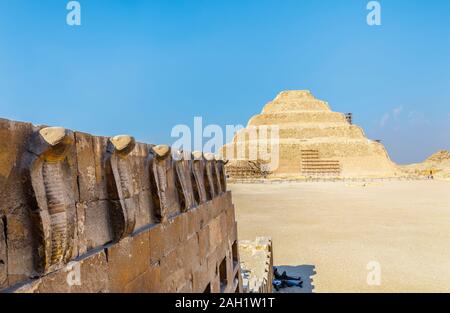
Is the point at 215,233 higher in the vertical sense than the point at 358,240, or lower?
higher

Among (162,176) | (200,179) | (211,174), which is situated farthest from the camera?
(211,174)

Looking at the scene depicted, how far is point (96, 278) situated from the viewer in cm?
247

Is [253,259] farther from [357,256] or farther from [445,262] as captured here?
[445,262]

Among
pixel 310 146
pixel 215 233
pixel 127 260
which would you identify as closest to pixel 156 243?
pixel 127 260

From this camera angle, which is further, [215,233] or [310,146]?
[310,146]

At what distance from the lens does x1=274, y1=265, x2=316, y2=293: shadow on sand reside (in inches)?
A: 464

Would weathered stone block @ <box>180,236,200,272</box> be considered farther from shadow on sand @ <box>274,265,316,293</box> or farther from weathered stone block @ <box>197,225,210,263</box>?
shadow on sand @ <box>274,265,316,293</box>

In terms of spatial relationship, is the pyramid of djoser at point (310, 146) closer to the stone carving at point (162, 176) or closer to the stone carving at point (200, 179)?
the stone carving at point (200, 179)

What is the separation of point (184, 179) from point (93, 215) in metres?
1.77

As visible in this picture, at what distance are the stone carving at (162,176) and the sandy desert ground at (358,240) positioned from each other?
9022 mm

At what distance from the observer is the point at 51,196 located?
2115 millimetres

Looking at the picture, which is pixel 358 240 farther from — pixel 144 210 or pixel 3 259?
pixel 3 259

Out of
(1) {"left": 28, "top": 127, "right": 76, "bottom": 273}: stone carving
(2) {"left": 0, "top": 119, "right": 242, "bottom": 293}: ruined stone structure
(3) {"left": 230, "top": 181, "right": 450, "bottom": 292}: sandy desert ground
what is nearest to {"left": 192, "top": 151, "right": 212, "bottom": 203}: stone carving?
(2) {"left": 0, "top": 119, "right": 242, "bottom": 293}: ruined stone structure
